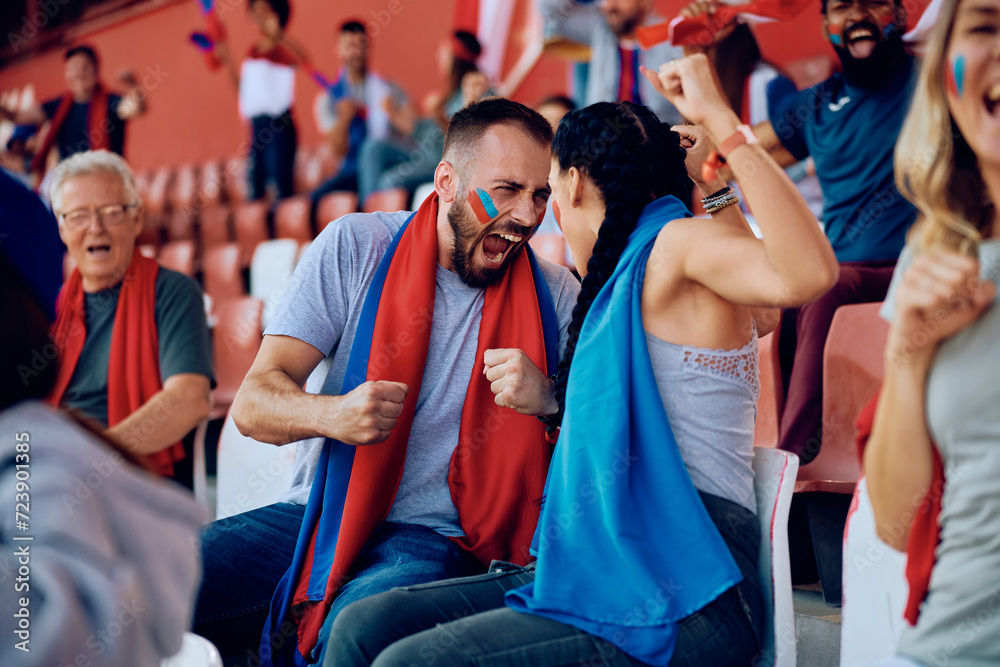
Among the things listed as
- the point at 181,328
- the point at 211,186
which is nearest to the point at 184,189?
the point at 211,186

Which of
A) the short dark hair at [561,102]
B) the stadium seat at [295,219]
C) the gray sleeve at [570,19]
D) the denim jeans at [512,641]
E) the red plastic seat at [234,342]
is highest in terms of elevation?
the gray sleeve at [570,19]

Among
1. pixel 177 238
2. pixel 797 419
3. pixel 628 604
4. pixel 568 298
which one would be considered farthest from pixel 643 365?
pixel 177 238

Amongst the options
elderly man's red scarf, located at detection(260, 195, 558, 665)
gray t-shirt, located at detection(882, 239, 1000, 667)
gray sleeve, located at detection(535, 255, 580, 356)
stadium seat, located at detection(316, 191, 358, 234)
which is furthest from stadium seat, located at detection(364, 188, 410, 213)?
gray t-shirt, located at detection(882, 239, 1000, 667)

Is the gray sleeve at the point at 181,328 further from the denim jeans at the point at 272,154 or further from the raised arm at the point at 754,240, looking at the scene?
the denim jeans at the point at 272,154

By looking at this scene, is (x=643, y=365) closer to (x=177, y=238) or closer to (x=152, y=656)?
(x=152, y=656)

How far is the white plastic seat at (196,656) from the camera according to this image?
1.05 metres

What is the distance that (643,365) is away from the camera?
1.20 m

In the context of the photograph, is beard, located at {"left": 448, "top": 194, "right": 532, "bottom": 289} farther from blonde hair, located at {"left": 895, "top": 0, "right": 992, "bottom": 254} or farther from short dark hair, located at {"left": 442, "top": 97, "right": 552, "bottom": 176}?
blonde hair, located at {"left": 895, "top": 0, "right": 992, "bottom": 254}

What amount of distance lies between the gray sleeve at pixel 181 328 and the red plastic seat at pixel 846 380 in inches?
62.8

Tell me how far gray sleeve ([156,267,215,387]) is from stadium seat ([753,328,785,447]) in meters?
1.48

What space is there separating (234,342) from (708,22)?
215cm

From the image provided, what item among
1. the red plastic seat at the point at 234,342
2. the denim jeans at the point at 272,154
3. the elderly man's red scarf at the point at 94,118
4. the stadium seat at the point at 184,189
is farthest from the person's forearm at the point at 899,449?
the stadium seat at the point at 184,189

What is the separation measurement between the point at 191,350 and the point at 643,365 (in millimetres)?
1577

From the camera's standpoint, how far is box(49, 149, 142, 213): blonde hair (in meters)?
2.51
